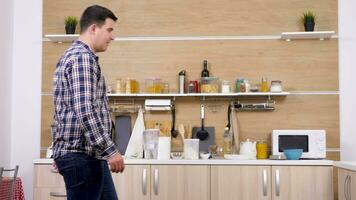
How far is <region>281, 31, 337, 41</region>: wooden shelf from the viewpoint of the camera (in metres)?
4.12

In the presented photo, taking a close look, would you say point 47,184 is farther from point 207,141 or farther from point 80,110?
point 80,110

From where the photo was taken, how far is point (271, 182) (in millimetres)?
3758

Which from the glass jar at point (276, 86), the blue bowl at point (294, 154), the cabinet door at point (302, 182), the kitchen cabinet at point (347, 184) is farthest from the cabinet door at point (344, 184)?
the glass jar at point (276, 86)

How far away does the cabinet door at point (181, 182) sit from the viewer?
3.79 m

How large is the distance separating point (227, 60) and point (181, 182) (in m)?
1.18

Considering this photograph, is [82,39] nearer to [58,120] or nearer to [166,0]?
[58,120]

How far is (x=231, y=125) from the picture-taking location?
4266 mm

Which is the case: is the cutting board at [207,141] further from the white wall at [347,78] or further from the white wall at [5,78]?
the white wall at [5,78]

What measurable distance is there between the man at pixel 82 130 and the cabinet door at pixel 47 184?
1684mm

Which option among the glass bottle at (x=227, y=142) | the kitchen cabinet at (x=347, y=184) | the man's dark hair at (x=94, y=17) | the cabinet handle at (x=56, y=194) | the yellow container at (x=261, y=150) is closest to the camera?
the man's dark hair at (x=94, y=17)

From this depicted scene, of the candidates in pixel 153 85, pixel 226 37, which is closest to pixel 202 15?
pixel 226 37

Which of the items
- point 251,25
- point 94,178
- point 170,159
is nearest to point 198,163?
point 170,159

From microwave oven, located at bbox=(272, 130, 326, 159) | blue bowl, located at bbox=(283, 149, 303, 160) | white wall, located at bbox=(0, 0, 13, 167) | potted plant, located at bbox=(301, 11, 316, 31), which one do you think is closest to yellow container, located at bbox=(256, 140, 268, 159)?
microwave oven, located at bbox=(272, 130, 326, 159)

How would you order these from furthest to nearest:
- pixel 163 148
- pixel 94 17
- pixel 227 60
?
pixel 227 60
pixel 163 148
pixel 94 17
